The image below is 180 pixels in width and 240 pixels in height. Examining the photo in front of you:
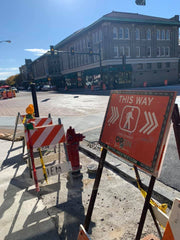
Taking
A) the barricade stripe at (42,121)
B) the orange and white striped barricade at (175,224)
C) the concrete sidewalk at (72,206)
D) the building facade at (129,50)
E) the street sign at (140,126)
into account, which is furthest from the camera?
the building facade at (129,50)

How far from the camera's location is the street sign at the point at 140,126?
66.1 inches

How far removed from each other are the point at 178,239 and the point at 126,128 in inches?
44.1

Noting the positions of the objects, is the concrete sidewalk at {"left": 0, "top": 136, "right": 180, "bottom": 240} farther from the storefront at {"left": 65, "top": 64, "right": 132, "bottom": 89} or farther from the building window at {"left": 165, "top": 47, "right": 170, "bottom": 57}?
the building window at {"left": 165, "top": 47, "right": 170, "bottom": 57}

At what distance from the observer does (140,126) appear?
191 centimetres

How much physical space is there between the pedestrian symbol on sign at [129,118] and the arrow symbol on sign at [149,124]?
123mm

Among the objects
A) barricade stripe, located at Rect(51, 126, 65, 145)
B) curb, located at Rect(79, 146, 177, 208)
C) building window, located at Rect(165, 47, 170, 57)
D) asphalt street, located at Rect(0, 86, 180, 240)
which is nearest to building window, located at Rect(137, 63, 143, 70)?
building window, located at Rect(165, 47, 170, 57)

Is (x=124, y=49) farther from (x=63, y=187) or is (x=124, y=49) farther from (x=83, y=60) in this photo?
(x=63, y=187)

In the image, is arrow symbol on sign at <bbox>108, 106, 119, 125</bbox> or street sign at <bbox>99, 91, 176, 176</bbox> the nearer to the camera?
street sign at <bbox>99, 91, 176, 176</bbox>

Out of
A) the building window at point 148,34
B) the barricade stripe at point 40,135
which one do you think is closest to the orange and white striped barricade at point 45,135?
the barricade stripe at point 40,135

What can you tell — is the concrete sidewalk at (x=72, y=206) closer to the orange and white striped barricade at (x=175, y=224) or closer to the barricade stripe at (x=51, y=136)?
the barricade stripe at (x=51, y=136)

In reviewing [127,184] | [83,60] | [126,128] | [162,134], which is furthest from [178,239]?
[83,60]

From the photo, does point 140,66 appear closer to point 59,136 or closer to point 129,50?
point 129,50

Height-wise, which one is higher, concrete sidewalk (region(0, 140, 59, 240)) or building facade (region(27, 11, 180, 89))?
building facade (region(27, 11, 180, 89))

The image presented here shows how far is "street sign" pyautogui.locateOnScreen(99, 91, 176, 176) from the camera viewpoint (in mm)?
1680
